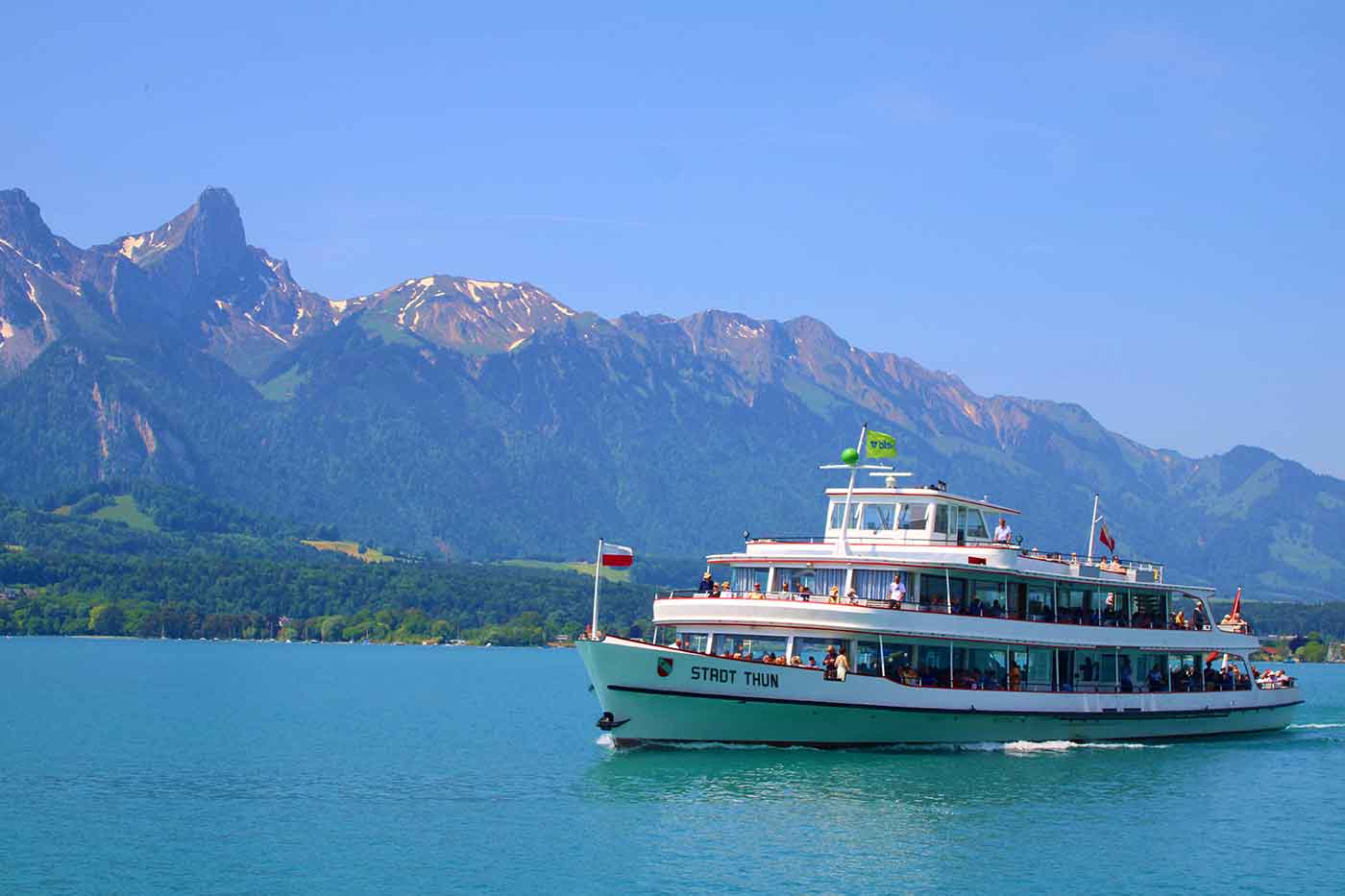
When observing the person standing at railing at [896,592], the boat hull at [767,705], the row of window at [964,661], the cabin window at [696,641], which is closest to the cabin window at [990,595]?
the row of window at [964,661]

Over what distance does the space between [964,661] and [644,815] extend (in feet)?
54.6

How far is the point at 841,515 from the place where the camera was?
6250cm

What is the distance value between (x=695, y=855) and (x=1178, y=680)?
33.1 metres

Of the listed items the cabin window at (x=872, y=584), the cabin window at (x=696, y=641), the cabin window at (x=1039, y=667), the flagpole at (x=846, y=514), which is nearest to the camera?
the cabin window at (x=696, y=641)

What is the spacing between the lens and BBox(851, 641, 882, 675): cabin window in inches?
2197

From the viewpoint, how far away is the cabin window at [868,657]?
55812mm

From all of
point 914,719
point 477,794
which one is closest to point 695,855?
point 477,794

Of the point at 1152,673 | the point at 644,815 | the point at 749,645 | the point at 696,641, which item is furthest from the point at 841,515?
the point at 644,815

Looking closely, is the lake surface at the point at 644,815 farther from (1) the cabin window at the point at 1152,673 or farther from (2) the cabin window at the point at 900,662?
(2) the cabin window at the point at 900,662

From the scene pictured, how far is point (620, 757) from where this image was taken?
57.0m

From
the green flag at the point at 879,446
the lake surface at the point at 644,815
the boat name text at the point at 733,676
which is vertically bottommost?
the lake surface at the point at 644,815

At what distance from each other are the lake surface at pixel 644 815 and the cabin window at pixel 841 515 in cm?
944

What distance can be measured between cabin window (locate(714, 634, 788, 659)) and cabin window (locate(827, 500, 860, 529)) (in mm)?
7341

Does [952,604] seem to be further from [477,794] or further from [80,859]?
[80,859]
